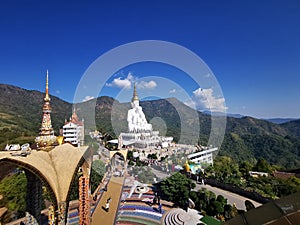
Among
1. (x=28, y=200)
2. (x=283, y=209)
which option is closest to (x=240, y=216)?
(x=283, y=209)

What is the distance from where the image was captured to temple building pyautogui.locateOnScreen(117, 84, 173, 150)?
19736 millimetres

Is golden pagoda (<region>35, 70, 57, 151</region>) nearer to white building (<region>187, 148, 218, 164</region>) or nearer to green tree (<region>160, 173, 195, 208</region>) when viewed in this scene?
green tree (<region>160, 173, 195, 208</region>)

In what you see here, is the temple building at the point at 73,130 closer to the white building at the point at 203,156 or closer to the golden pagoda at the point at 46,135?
the white building at the point at 203,156

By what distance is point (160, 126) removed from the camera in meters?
24.5

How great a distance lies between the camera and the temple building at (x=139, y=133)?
64.8 ft

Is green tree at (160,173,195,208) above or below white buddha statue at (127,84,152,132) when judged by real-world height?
below

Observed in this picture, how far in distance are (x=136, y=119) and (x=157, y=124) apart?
294 cm

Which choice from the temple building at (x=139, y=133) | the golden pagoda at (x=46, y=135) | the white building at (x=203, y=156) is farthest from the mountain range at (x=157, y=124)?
the golden pagoda at (x=46, y=135)

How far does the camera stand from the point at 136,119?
76.2 ft

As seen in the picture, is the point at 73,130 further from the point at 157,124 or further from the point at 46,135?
the point at 46,135

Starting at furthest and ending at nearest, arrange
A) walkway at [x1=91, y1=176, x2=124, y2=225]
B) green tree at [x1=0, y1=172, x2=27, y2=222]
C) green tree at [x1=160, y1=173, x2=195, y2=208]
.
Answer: green tree at [x1=160, y1=173, x2=195, y2=208] < green tree at [x1=0, y1=172, x2=27, y2=222] < walkway at [x1=91, y1=176, x2=124, y2=225]

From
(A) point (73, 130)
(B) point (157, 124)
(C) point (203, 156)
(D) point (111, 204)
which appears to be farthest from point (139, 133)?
(D) point (111, 204)

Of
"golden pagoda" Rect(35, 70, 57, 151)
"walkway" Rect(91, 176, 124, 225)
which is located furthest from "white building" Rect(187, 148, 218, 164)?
"golden pagoda" Rect(35, 70, 57, 151)

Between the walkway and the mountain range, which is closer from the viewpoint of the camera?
the walkway
